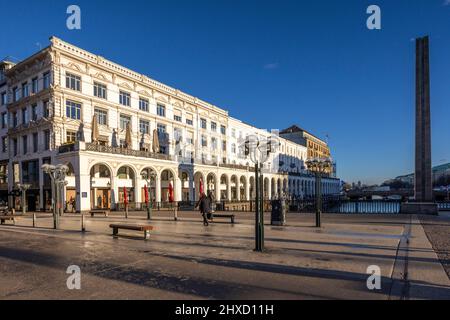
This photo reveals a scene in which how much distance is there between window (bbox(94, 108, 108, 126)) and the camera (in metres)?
34.5

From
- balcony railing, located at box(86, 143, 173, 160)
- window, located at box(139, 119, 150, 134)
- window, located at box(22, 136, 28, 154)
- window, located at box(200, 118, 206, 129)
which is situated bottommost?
balcony railing, located at box(86, 143, 173, 160)

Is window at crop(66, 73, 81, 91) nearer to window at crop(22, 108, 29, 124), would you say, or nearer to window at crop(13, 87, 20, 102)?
window at crop(22, 108, 29, 124)

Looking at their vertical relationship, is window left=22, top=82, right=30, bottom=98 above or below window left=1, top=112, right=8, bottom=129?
above

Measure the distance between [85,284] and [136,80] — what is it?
123ft

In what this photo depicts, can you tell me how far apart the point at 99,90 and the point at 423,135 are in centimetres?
3396

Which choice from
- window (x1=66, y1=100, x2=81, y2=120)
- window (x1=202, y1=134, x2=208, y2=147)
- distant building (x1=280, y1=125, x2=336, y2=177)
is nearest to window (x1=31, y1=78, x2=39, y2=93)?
window (x1=66, y1=100, x2=81, y2=120)

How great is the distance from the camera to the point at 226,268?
6.97 meters

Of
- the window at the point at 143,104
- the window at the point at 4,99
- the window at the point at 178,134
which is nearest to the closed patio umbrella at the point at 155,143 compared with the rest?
the window at the point at 143,104

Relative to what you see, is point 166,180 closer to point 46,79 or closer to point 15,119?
point 46,79

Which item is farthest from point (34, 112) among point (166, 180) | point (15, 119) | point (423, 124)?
point (423, 124)

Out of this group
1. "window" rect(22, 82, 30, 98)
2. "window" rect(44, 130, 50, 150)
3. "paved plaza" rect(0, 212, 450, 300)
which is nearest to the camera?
"paved plaza" rect(0, 212, 450, 300)

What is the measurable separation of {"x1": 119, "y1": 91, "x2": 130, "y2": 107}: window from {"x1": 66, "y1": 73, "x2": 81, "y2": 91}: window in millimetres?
5968

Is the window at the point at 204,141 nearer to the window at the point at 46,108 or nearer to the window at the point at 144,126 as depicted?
the window at the point at 144,126
